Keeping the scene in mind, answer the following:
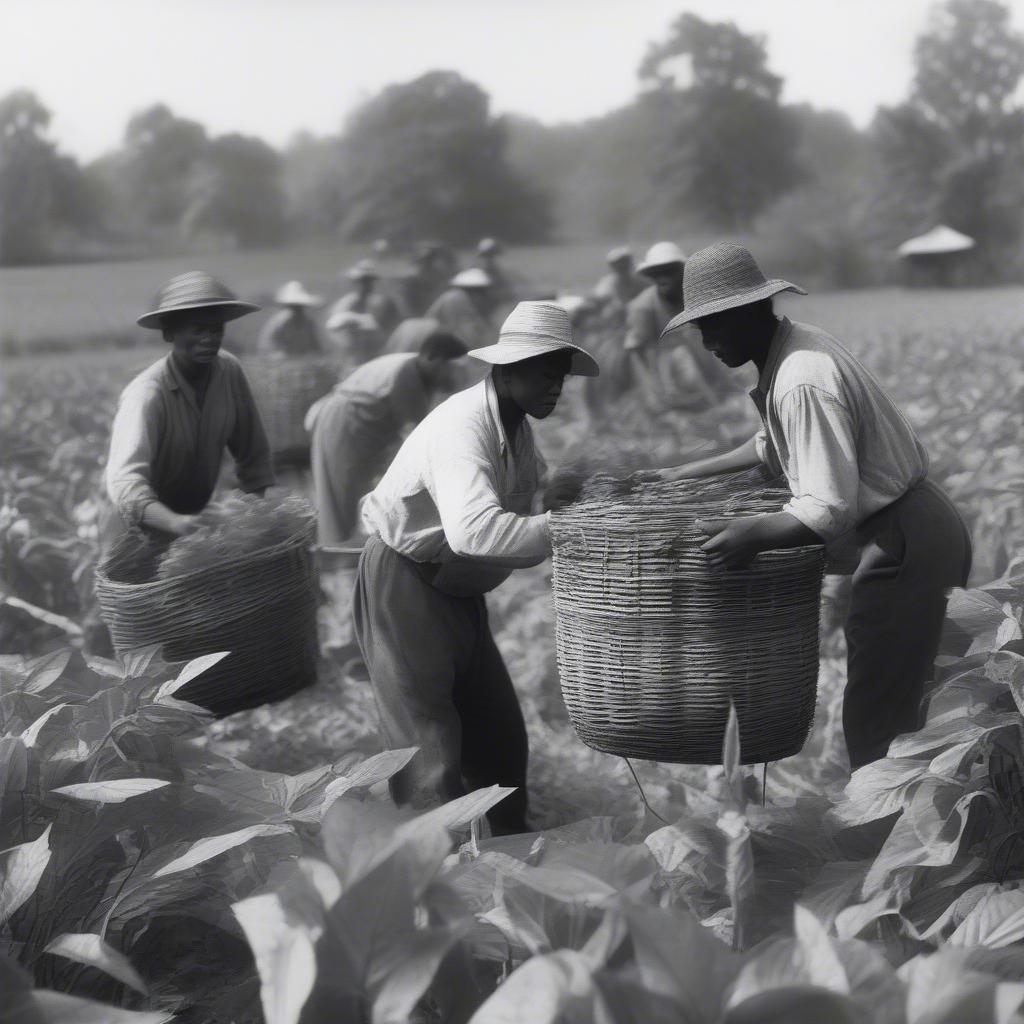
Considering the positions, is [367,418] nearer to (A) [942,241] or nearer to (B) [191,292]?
(B) [191,292]

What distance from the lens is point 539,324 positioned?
3.18 m

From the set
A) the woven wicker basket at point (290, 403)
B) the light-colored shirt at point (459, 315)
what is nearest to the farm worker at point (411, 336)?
the woven wicker basket at point (290, 403)

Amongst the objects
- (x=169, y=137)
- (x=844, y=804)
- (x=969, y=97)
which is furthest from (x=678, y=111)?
(x=844, y=804)

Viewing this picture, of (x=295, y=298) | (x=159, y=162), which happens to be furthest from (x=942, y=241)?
(x=159, y=162)

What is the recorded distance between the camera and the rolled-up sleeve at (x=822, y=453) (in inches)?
115

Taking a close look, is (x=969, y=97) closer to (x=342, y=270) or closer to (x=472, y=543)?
(x=342, y=270)

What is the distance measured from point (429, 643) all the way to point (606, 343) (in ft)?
22.2

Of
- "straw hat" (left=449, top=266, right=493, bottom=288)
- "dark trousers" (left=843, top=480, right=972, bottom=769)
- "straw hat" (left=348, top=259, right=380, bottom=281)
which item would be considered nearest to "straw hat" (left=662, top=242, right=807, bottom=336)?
"dark trousers" (left=843, top=480, right=972, bottom=769)

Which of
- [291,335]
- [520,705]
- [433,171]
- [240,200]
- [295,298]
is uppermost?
[433,171]

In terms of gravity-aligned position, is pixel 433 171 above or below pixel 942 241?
above

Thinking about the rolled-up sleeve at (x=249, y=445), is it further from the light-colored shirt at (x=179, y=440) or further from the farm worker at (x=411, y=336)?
the farm worker at (x=411, y=336)

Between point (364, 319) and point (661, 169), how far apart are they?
5.47 m

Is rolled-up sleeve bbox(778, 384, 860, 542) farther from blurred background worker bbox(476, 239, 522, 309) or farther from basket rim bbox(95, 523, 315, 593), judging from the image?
blurred background worker bbox(476, 239, 522, 309)

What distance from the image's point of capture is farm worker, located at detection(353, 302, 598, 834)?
313 centimetres
